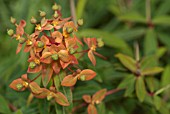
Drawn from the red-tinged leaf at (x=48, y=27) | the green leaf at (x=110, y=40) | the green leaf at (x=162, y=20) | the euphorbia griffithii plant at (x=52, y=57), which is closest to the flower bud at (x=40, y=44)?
the euphorbia griffithii plant at (x=52, y=57)

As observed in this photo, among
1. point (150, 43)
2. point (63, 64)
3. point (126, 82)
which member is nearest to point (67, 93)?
point (63, 64)

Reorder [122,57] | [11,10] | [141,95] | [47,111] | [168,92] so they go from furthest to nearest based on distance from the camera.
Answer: [11,10] < [168,92] < [122,57] < [141,95] < [47,111]

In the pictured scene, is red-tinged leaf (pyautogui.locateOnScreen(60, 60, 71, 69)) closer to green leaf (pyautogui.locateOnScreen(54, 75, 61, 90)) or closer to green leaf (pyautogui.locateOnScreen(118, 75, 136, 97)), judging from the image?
green leaf (pyautogui.locateOnScreen(54, 75, 61, 90))

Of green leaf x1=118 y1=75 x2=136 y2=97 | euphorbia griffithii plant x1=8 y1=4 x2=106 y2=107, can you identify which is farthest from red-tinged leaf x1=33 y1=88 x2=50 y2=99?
green leaf x1=118 y1=75 x2=136 y2=97

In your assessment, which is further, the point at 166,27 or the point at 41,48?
the point at 166,27

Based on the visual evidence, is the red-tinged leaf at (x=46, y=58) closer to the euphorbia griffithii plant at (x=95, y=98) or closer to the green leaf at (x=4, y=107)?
the euphorbia griffithii plant at (x=95, y=98)

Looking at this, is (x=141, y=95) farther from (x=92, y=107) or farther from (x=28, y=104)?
(x=28, y=104)

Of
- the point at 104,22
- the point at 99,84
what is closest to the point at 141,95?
the point at 99,84

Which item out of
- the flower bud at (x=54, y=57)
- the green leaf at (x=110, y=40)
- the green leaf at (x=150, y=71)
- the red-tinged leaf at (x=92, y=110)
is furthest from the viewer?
the green leaf at (x=110, y=40)
